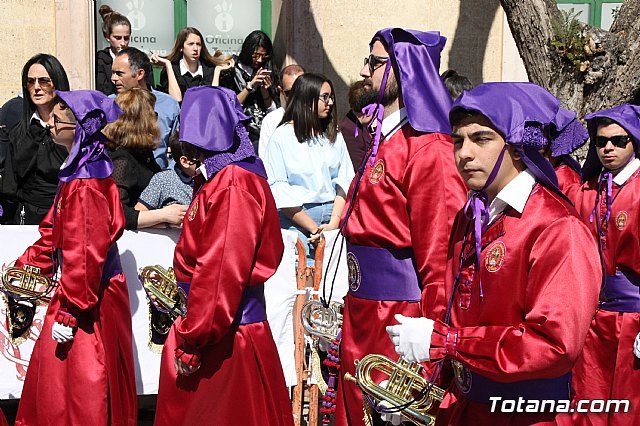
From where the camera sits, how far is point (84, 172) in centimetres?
508

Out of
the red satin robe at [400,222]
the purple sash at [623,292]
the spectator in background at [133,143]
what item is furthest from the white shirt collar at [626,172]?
the spectator in background at [133,143]

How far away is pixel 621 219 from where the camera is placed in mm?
5391

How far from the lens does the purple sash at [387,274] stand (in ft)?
14.2

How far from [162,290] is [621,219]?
2.57 m

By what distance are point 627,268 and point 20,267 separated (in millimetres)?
3372

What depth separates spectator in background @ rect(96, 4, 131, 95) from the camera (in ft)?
27.2

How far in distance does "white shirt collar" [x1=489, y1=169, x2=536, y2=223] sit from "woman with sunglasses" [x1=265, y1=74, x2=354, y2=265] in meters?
3.67

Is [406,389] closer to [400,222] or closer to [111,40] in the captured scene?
[400,222]

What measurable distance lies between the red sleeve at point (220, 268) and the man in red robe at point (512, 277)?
1290 mm

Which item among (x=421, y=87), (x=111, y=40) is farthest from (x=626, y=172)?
(x=111, y=40)

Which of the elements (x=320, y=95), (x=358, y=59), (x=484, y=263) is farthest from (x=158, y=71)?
(x=484, y=263)

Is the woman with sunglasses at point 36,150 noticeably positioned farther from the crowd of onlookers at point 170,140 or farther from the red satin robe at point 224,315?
the red satin robe at point 224,315

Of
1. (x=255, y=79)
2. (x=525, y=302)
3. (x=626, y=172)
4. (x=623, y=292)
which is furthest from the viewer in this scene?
(x=255, y=79)

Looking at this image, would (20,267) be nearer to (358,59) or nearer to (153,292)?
(153,292)
